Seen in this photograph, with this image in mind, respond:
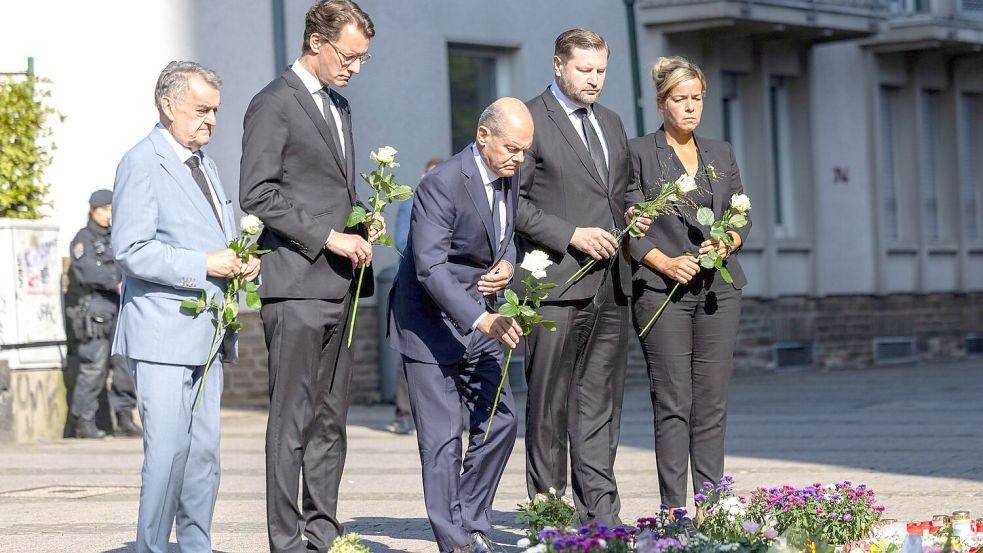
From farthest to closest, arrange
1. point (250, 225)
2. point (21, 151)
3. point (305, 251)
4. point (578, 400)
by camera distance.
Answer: point (21, 151) < point (578, 400) < point (305, 251) < point (250, 225)

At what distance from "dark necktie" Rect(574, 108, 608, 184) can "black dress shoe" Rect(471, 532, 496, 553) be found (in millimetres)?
1725

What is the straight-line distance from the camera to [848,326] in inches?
961

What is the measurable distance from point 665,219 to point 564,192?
0.56 meters

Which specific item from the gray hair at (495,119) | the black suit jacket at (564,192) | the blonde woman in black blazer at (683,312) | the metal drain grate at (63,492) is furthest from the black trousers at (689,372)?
the metal drain grate at (63,492)

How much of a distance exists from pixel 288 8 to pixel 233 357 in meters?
11.7

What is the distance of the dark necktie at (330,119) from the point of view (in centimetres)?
688

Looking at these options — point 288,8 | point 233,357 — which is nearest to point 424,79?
point 288,8

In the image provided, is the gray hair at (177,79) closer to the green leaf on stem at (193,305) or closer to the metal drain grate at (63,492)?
the green leaf on stem at (193,305)

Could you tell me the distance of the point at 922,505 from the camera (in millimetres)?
8539

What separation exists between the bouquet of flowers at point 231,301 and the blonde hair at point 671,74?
2176 mm

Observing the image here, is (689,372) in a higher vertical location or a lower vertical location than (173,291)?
lower

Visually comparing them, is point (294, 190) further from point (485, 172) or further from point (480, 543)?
point (480, 543)

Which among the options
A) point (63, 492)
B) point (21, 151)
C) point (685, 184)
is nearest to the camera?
point (685, 184)

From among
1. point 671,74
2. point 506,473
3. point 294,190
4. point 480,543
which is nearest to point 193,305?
point 294,190
